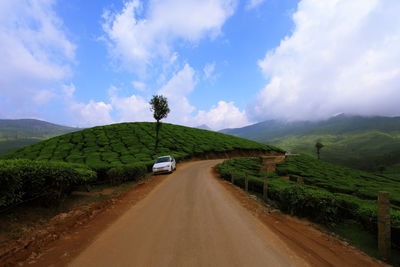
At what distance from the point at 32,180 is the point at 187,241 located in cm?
592

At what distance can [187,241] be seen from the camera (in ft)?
16.3

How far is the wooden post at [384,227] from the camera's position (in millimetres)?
4539

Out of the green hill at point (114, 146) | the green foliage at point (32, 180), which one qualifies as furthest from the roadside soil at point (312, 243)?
the green hill at point (114, 146)

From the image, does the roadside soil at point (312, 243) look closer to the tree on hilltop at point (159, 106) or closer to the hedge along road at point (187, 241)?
the hedge along road at point (187, 241)

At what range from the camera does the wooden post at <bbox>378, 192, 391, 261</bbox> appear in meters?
4.54

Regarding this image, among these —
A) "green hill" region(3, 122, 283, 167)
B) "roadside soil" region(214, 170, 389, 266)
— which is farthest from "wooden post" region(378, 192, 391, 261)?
"green hill" region(3, 122, 283, 167)

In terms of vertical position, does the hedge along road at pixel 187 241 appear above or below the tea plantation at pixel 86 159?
below

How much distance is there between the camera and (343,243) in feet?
17.4

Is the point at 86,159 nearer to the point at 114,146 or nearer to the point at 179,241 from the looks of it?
the point at 114,146

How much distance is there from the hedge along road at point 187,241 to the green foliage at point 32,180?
3057 millimetres

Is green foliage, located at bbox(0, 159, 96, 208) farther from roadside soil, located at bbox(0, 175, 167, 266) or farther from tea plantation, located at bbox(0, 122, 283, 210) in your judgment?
roadside soil, located at bbox(0, 175, 167, 266)

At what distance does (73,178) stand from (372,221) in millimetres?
11011

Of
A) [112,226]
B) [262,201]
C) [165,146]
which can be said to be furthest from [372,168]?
[112,226]

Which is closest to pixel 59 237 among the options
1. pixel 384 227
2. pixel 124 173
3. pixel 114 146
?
pixel 384 227
